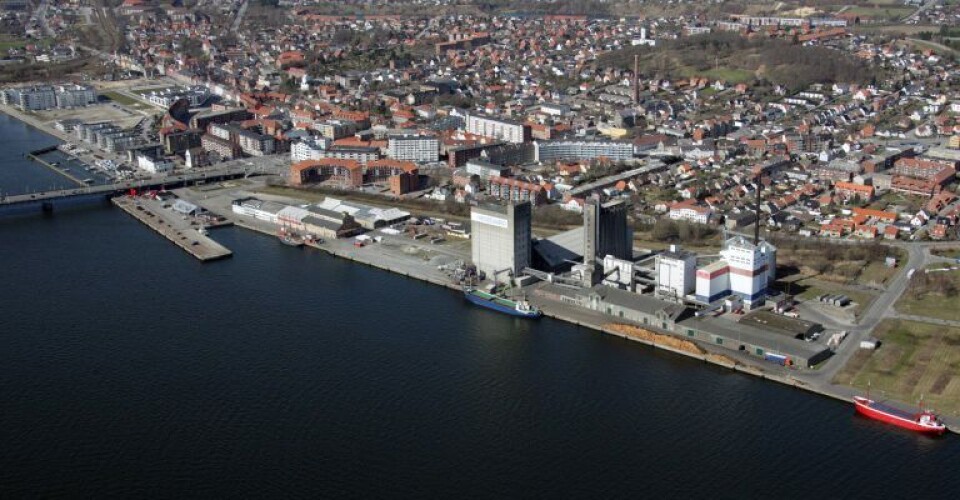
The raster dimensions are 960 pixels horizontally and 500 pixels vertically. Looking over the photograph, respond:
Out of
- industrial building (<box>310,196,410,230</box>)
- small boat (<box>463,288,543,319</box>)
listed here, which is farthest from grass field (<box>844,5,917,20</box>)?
small boat (<box>463,288,543,319</box>)

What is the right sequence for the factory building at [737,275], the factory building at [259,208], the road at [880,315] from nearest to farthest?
the road at [880,315]
the factory building at [737,275]
the factory building at [259,208]

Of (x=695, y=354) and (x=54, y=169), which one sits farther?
(x=54, y=169)

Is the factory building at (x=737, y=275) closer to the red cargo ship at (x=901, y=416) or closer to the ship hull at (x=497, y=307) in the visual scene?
the ship hull at (x=497, y=307)

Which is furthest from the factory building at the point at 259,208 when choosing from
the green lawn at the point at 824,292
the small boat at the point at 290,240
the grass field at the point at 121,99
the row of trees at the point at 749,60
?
the row of trees at the point at 749,60

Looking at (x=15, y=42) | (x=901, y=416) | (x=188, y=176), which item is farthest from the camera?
(x=15, y=42)

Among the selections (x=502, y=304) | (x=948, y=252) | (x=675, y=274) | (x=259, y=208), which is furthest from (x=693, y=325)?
(x=259, y=208)

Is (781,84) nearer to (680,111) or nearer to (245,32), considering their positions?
(680,111)

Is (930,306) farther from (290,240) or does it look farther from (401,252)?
(290,240)
